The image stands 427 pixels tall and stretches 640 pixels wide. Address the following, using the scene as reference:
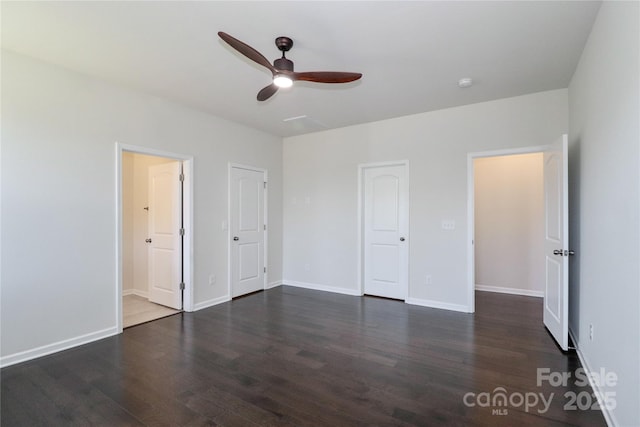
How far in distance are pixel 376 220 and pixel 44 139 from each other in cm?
404

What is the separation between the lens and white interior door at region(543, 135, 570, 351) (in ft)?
Answer: 9.29

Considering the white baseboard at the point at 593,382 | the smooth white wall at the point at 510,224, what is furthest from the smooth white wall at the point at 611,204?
the smooth white wall at the point at 510,224

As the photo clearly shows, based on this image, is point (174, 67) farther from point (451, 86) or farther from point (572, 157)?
point (572, 157)

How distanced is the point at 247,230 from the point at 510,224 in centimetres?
426

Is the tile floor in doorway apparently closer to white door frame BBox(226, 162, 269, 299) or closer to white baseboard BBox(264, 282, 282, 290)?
white door frame BBox(226, 162, 269, 299)

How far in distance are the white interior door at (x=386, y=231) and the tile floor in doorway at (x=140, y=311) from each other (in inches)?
114

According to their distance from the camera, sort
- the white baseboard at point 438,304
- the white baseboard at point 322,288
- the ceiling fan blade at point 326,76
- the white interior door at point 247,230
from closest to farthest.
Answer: the ceiling fan blade at point 326,76, the white baseboard at point 438,304, the white interior door at point 247,230, the white baseboard at point 322,288

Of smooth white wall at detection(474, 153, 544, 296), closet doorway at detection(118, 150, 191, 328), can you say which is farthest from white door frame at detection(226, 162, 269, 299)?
smooth white wall at detection(474, 153, 544, 296)

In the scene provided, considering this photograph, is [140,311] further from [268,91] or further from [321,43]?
[321,43]

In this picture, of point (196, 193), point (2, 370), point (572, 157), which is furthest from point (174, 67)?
point (572, 157)

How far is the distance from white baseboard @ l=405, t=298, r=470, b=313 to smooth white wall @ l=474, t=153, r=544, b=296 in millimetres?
1483

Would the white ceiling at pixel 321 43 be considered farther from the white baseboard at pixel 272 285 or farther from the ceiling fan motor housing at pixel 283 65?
the white baseboard at pixel 272 285

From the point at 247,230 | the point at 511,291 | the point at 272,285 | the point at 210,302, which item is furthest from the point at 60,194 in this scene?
the point at 511,291

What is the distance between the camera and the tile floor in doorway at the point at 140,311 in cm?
377
